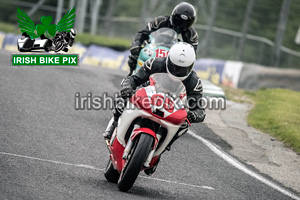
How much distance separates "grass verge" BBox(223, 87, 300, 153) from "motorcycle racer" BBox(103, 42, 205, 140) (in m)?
4.01

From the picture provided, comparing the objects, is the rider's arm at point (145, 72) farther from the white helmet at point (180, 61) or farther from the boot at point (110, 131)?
the boot at point (110, 131)

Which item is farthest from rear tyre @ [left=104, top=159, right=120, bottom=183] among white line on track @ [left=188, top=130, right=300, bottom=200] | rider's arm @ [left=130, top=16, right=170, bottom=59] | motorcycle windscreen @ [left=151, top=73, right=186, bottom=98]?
rider's arm @ [left=130, top=16, right=170, bottom=59]

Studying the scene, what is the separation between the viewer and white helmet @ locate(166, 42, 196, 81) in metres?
6.52

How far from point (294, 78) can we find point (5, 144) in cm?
1259

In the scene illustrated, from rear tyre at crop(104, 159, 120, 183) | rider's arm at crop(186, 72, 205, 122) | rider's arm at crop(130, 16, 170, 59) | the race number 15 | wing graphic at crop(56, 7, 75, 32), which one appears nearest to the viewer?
rear tyre at crop(104, 159, 120, 183)

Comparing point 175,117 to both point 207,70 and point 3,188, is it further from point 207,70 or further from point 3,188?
point 207,70

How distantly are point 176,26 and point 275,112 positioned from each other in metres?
3.83

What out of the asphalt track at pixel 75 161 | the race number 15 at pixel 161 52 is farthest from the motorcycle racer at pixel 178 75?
the race number 15 at pixel 161 52

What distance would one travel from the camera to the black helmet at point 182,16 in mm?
10766

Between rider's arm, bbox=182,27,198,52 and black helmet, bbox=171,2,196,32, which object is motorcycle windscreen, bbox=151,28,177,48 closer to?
black helmet, bbox=171,2,196,32

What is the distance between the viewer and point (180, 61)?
21.4ft

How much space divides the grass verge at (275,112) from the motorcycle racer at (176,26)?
2493mm

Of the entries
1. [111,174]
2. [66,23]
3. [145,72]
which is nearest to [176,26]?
[145,72]

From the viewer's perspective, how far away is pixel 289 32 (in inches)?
1142
